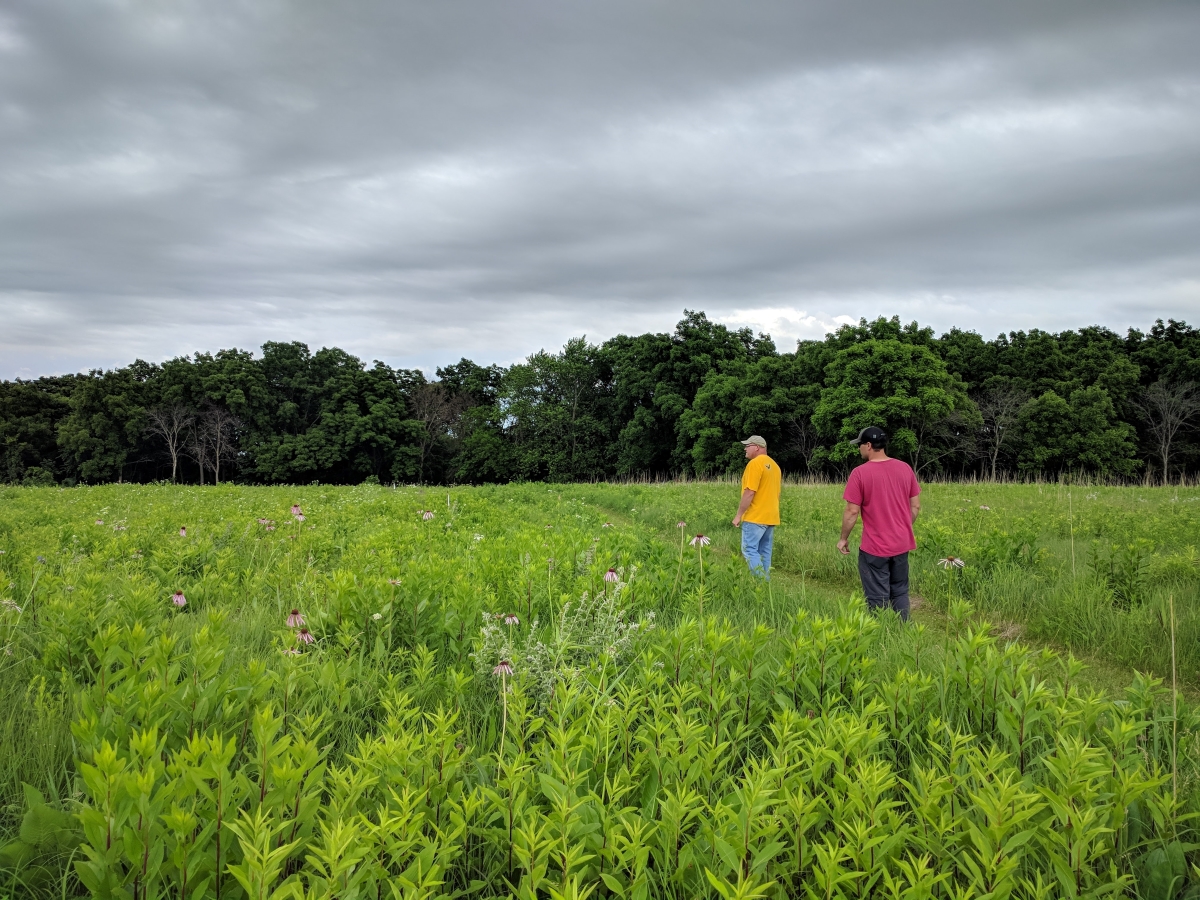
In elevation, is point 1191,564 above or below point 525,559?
below

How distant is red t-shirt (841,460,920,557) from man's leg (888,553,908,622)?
125 millimetres

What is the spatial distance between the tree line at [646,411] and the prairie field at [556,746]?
34876 mm

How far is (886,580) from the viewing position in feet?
21.2

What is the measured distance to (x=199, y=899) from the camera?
1531mm

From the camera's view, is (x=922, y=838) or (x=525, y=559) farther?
(x=525, y=559)

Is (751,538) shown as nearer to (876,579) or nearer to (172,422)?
(876,579)

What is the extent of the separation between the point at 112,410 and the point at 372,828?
62.3 m

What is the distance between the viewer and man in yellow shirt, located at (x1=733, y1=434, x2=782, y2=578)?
8.12 m

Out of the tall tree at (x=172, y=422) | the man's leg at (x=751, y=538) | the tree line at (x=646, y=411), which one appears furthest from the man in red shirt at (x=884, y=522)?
the tall tree at (x=172, y=422)

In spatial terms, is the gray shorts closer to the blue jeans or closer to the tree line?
the blue jeans

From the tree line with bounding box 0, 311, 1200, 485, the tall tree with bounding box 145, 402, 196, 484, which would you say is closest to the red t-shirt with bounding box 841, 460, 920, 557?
the tree line with bounding box 0, 311, 1200, 485

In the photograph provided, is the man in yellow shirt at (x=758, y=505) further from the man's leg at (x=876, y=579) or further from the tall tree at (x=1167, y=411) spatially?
the tall tree at (x=1167, y=411)

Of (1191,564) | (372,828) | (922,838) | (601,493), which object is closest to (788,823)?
(922,838)

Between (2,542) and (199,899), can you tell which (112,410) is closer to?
(2,542)
